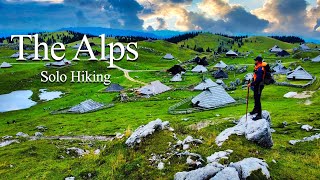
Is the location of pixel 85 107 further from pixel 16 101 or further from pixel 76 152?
pixel 76 152

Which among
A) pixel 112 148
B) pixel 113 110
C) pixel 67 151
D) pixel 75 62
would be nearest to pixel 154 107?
pixel 113 110

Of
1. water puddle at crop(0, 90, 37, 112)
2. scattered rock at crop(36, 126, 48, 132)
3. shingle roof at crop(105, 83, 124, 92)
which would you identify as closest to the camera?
scattered rock at crop(36, 126, 48, 132)

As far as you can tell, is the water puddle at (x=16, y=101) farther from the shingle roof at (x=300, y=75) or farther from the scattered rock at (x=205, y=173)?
the scattered rock at (x=205, y=173)

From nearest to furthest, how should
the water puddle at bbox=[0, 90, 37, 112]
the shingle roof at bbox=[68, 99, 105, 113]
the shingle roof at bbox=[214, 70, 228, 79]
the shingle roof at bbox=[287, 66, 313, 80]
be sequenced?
1. the shingle roof at bbox=[68, 99, 105, 113]
2. the shingle roof at bbox=[287, 66, 313, 80]
3. the water puddle at bbox=[0, 90, 37, 112]
4. the shingle roof at bbox=[214, 70, 228, 79]

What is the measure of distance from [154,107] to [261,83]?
47.3m

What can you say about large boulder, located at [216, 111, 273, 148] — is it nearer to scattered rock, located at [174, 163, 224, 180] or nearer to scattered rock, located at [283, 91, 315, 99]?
scattered rock, located at [174, 163, 224, 180]

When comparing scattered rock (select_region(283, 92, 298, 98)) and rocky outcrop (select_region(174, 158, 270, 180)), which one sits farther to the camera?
scattered rock (select_region(283, 92, 298, 98))

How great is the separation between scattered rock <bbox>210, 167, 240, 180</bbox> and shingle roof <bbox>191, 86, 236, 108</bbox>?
160 feet

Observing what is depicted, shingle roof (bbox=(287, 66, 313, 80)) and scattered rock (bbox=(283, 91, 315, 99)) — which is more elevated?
shingle roof (bbox=(287, 66, 313, 80))

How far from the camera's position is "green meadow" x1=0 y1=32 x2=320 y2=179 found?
1995cm

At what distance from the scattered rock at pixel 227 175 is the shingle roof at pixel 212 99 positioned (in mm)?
48621

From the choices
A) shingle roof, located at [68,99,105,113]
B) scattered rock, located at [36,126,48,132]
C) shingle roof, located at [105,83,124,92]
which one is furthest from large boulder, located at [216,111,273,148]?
shingle roof, located at [105,83,124,92]

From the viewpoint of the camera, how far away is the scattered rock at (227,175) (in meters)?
14.8

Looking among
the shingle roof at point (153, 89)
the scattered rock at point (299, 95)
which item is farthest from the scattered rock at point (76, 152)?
the shingle roof at point (153, 89)
